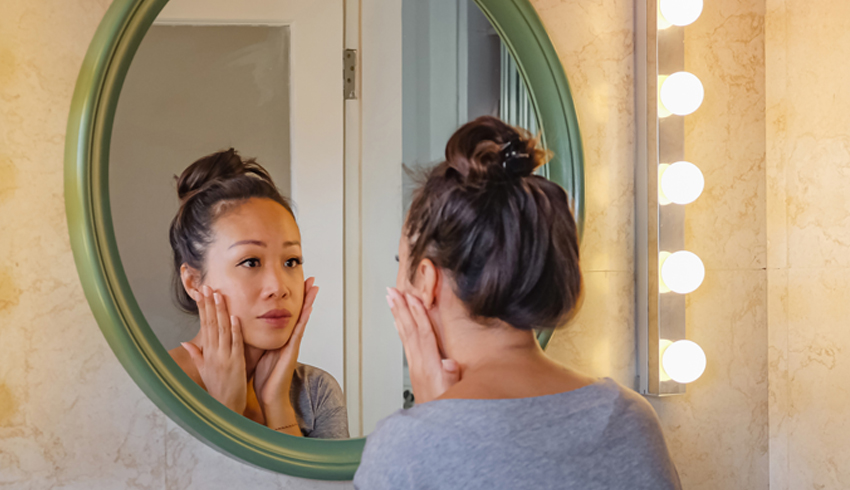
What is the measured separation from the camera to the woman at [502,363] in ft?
1.79

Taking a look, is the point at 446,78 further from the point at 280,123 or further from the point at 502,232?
the point at 502,232

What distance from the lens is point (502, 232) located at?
0.61m

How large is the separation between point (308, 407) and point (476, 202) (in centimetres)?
38

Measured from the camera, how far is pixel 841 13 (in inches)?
42.9

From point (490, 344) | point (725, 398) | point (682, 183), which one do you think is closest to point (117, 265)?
point (490, 344)

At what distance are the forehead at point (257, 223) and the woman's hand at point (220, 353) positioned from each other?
7 cm

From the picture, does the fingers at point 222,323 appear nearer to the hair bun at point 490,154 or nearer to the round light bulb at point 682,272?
the hair bun at point 490,154

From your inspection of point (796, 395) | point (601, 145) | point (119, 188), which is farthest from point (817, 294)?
point (119, 188)

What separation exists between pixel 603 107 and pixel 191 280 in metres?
0.71

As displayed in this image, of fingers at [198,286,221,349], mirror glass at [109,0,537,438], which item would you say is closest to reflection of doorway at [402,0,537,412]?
mirror glass at [109,0,537,438]

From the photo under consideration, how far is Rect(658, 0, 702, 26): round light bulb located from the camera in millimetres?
1067

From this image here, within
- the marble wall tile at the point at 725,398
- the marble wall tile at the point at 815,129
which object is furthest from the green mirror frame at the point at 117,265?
the marble wall tile at the point at 815,129

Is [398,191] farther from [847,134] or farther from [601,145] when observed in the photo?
[847,134]

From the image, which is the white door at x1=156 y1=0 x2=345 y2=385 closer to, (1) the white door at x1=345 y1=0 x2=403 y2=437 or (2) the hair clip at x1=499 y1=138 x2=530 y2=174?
(1) the white door at x1=345 y1=0 x2=403 y2=437
